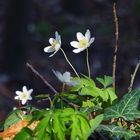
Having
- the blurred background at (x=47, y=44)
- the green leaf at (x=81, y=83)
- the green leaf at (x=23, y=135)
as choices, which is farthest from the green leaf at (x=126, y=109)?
the blurred background at (x=47, y=44)

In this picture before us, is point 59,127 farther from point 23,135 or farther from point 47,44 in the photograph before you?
point 47,44

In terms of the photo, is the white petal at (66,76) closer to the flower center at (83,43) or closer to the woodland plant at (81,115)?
the woodland plant at (81,115)

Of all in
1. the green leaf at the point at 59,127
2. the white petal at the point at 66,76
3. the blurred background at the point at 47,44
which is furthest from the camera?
the blurred background at the point at 47,44

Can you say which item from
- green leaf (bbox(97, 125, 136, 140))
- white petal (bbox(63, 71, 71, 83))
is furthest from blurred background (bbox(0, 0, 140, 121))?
green leaf (bbox(97, 125, 136, 140))

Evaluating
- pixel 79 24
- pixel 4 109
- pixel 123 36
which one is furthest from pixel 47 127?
pixel 79 24

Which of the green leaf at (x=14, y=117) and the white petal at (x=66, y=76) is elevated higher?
the white petal at (x=66, y=76)

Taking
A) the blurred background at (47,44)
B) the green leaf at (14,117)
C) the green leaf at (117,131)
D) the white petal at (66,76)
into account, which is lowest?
the green leaf at (117,131)

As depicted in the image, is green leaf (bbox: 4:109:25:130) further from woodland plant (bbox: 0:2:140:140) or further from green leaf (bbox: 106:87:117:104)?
green leaf (bbox: 106:87:117:104)
